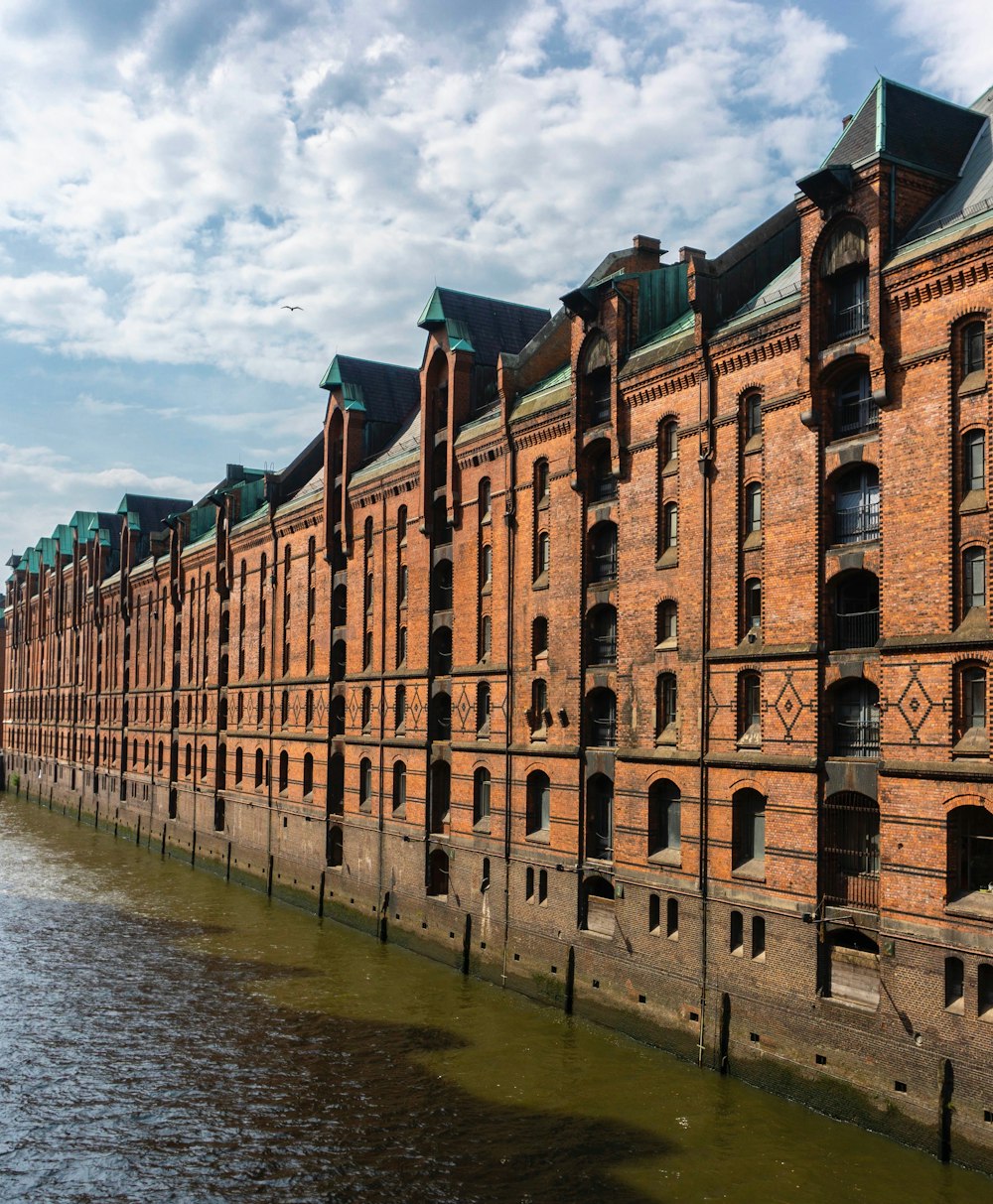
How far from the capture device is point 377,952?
37.3 meters

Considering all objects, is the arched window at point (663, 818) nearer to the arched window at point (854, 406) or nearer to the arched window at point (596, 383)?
the arched window at point (854, 406)

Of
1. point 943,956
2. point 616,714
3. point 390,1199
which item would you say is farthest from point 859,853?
point 390,1199

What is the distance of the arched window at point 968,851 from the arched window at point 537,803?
13287 mm

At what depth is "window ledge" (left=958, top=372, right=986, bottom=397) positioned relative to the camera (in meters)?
20.9

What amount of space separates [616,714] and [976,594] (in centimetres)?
1071

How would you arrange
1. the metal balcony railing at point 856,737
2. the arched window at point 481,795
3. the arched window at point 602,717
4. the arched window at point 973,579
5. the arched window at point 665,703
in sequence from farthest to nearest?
Answer: the arched window at point 481,795 → the arched window at point 602,717 → the arched window at point 665,703 → the metal balcony railing at point 856,737 → the arched window at point 973,579

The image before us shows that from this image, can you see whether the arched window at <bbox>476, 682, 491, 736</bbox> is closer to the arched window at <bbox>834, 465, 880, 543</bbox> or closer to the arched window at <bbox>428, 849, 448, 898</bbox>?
the arched window at <bbox>428, 849, 448, 898</bbox>

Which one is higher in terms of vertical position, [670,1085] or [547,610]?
[547,610]

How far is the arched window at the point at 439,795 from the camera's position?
123 ft

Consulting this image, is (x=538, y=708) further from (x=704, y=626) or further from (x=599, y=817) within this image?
(x=704, y=626)


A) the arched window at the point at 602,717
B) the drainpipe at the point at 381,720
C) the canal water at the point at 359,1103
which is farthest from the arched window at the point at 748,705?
the drainpipe at the point at 381,720

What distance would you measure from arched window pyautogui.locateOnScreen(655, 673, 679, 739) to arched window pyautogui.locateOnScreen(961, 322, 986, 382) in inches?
389

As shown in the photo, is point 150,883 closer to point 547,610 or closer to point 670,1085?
point 547,610

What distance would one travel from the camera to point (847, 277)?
24000 millimetres
